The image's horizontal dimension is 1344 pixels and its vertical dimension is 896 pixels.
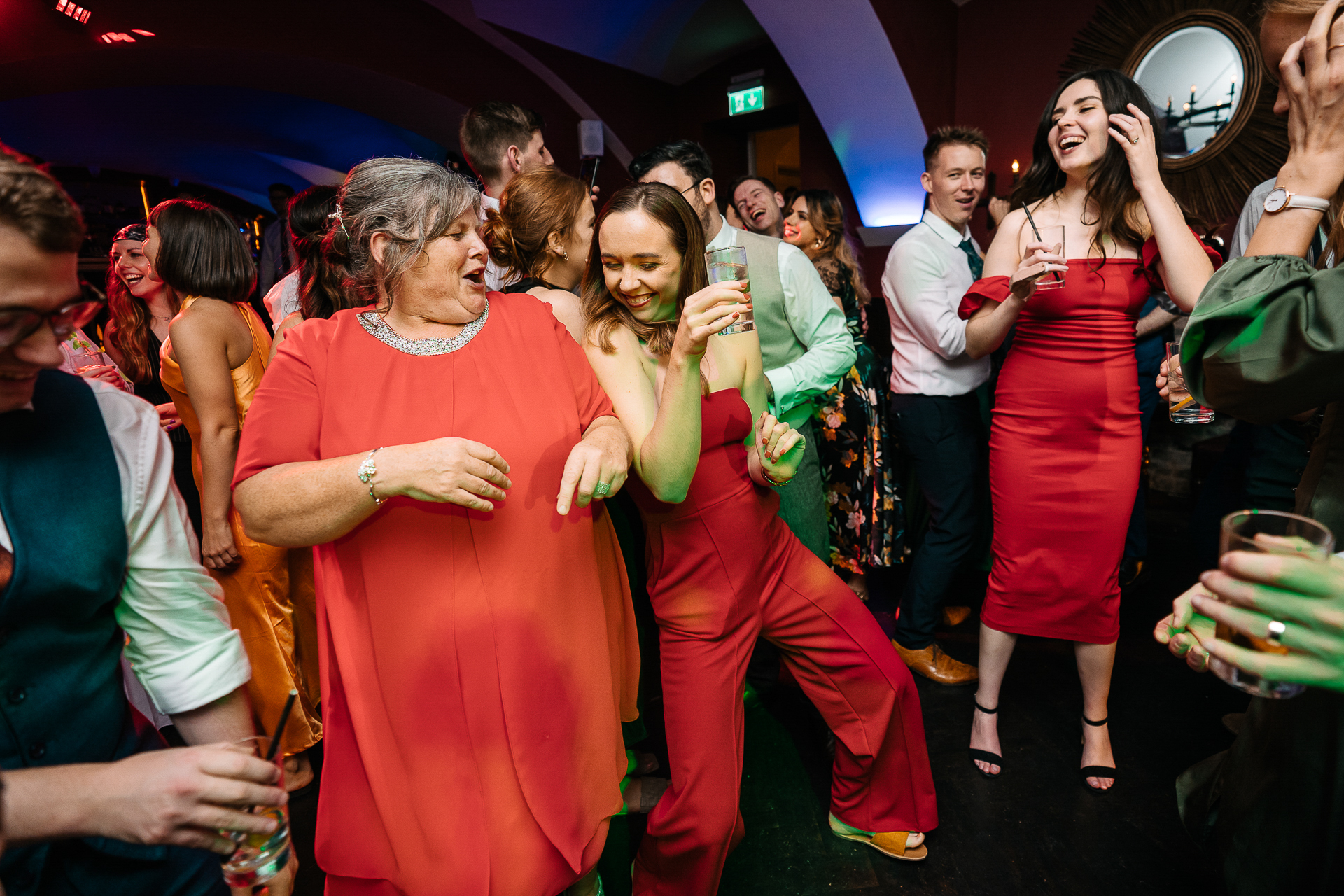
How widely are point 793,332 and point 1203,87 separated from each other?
4.57m

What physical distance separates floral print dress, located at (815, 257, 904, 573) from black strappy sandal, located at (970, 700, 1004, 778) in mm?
979

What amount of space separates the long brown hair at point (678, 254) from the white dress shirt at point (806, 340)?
74 centimetres

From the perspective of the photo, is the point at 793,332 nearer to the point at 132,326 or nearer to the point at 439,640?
the point at 439,640

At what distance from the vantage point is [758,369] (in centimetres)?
177

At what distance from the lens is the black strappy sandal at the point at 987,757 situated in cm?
211

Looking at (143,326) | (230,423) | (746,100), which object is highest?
(746,100)

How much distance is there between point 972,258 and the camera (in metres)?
2.76

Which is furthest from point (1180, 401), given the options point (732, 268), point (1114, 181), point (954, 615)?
Result: point (954, 615)

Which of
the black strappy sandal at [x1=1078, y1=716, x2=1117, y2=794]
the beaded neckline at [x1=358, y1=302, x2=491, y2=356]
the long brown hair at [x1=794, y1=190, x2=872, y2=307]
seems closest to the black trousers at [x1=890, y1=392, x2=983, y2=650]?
the black strappy sandal at [x1=1078, y1=716, x2=1117, y2=794]

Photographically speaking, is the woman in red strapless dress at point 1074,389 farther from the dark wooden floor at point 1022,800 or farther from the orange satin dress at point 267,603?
the orange satin dress at point 267,603

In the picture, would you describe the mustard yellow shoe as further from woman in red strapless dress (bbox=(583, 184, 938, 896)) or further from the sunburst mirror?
the sunburst mirror

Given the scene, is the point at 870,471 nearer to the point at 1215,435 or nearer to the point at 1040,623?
the point at 1040,623

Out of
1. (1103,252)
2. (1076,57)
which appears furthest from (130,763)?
(1076,57)

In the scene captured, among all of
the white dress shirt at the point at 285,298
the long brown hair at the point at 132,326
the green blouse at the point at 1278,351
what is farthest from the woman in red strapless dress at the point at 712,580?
the long brown hair at the point at 132,326
